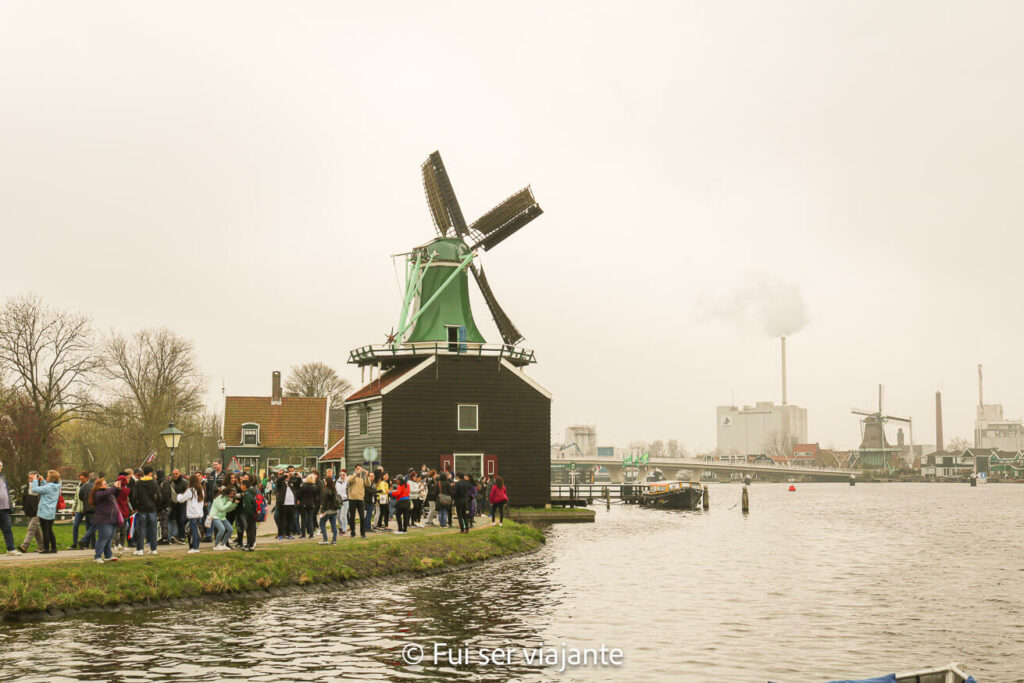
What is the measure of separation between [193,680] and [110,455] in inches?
2516

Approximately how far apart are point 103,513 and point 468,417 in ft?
109

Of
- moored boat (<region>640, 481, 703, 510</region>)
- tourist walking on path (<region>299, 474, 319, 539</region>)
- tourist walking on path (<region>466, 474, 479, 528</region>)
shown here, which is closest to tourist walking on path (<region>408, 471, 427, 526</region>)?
tourist walking on path (<region>466, 474, 479, 528</region>)

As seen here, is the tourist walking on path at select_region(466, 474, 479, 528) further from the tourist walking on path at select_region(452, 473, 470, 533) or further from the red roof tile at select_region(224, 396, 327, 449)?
the red roof tile at select_region(224, 396, 327, 449)

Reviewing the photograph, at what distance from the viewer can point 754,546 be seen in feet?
146

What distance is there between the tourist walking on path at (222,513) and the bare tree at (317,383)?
82758 mm

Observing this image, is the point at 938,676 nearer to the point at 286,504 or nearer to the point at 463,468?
→ the point at 286,504

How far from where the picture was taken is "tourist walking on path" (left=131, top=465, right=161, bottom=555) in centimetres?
2386

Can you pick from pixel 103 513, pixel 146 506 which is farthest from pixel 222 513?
pixel 103 513

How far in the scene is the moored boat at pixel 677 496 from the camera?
84.2 meters

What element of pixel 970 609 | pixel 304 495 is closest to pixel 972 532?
pixel 970 609

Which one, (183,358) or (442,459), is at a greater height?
(183,358)

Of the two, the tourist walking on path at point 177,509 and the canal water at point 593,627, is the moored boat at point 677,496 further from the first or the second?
the tourist walking on path at point 177,509

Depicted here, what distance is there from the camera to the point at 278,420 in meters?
85.4

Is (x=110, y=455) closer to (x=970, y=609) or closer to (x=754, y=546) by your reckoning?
(x=754, y=546)
